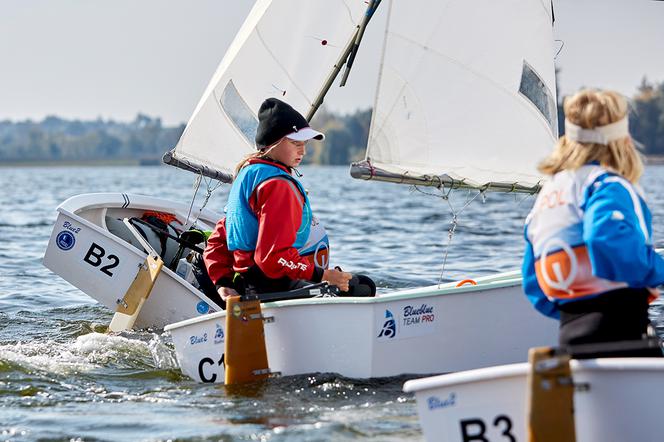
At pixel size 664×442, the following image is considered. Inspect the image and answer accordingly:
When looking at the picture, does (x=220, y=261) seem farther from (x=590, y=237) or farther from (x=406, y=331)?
(x=590, y=237)

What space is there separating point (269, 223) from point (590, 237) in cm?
194

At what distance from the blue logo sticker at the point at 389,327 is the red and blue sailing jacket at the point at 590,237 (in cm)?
132

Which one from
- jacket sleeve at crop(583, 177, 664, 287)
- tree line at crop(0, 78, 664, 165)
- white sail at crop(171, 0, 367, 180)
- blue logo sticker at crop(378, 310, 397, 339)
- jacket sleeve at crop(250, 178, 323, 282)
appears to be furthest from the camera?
tree line at crop(0, 78, 664, 165)

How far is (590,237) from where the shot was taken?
297 centimetres

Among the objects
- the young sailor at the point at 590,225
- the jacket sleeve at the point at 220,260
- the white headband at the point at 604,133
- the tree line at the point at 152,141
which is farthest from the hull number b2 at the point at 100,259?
the tree line at the point at 152,141

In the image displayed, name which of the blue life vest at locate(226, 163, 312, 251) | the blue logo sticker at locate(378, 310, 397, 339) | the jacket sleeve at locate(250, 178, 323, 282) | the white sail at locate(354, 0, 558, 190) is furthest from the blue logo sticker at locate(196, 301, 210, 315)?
the blue logo sticker at locate(378, 310, 397, 339)

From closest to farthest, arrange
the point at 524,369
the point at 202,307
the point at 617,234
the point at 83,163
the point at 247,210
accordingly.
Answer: the point at 617,234, the point at 524,369, the point at 247,210, the point at 202,307, the point at 83,163

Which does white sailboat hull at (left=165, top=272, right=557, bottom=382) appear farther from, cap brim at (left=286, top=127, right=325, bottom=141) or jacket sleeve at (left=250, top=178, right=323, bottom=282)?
cap brim at (left=286, top=127, right=325, bottom=141)

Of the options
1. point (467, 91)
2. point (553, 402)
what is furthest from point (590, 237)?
point (467, 91)

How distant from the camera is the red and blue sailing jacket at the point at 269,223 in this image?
15.4ft

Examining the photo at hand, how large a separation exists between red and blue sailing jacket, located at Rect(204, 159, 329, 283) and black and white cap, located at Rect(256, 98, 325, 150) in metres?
0.13

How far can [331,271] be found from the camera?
489 cm

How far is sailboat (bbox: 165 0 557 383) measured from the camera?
→ 15.2 ft

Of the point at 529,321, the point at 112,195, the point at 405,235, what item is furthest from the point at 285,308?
the point at 405,235
